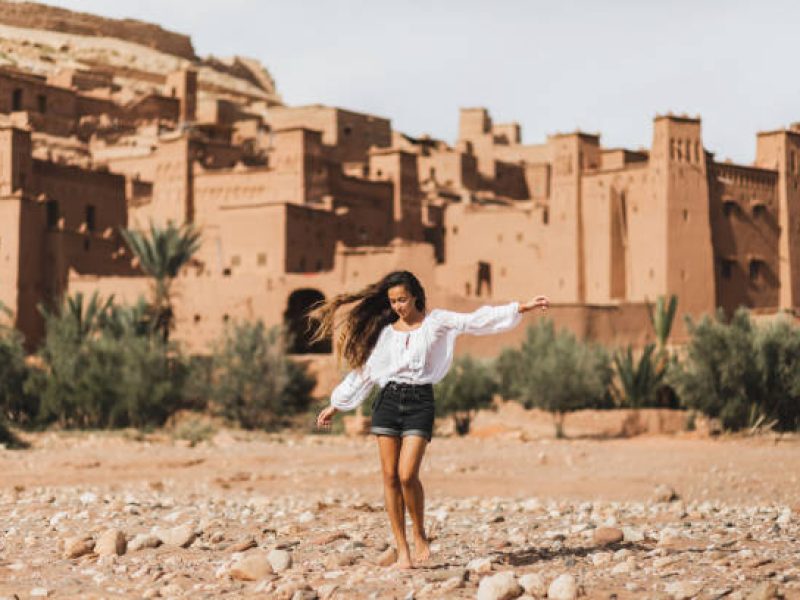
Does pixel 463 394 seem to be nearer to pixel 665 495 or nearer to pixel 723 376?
pixel 723 376

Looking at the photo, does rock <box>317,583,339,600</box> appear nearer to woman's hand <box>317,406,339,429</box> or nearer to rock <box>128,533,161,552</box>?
woman's hand <box>317,406,339,429</box>

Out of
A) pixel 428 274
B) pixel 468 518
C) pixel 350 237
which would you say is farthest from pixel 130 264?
pixel 468 518

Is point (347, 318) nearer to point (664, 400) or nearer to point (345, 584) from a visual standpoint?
point (345, 584)

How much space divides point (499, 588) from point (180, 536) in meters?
2.93

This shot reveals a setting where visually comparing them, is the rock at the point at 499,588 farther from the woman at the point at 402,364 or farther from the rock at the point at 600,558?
the rock at the point at 600,558

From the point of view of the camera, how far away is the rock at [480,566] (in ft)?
24.6

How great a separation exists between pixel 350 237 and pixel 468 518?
1177 inches

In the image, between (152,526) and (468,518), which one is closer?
(152,526)

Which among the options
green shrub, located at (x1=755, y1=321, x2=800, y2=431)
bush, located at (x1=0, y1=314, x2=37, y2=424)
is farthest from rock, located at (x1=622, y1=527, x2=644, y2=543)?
bush, located at (x1=0, y1=314, x2=37, y2=424)

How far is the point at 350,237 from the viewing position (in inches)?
1604

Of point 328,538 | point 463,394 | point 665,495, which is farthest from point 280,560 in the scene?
point 463,394

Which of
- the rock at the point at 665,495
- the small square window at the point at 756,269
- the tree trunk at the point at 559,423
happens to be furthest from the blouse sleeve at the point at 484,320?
the small square window at the point at 756,269

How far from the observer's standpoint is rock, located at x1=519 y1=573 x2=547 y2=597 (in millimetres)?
6863

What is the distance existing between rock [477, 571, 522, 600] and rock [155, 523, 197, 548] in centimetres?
269
